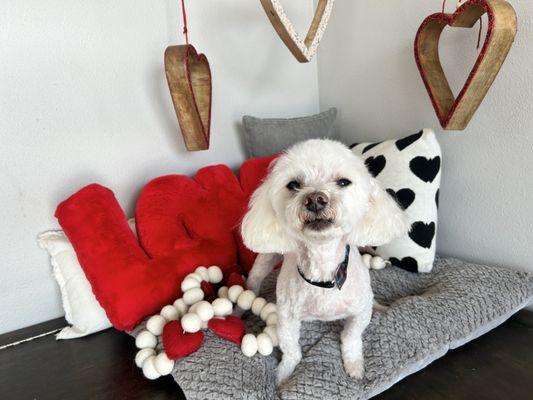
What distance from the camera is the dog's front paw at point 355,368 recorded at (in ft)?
3.05

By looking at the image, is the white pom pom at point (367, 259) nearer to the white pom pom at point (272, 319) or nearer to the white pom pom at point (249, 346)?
the white pom pom at point (272, 319)

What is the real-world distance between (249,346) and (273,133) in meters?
0.86

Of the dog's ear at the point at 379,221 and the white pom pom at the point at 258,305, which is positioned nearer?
the dog's ear at the point at 379,221

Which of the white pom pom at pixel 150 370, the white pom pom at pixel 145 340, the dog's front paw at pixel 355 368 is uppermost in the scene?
the white pom pom at pixel 145 340

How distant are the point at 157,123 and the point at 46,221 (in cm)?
51

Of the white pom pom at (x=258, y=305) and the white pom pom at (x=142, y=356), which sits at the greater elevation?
the white pom pom at (x=258, y=305)

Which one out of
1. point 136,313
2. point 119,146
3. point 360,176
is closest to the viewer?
point 360,176

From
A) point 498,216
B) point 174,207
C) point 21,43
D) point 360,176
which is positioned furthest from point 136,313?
point 498,216

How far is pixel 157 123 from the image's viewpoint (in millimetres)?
1454

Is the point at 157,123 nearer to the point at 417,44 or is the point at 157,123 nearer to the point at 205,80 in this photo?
the point at 205,80

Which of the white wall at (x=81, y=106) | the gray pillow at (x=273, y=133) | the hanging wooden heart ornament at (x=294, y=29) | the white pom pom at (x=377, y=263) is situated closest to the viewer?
the hanging wooden heart ornament at (x=294, y=29)

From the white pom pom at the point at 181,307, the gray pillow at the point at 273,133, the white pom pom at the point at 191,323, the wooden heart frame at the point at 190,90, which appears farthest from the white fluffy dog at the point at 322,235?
the gray pillow at the point at 273,133

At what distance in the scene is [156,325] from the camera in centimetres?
110

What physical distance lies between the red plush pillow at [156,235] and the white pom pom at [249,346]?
330 mm
